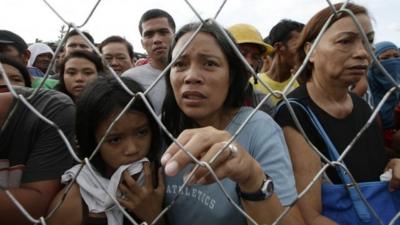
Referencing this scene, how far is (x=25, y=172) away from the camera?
79cm

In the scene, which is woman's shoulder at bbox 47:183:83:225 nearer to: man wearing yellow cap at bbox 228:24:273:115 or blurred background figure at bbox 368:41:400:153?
blurred background figure at bbox 368:41:400:153

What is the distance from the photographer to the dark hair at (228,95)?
810mm

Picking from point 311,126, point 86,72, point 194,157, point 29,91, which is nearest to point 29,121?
point 29,91

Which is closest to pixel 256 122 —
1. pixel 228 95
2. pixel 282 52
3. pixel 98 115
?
pixel 228 95

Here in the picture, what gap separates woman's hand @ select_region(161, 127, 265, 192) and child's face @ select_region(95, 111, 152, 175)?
0.31 meters

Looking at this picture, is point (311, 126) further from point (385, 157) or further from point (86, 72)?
point (86, 72)

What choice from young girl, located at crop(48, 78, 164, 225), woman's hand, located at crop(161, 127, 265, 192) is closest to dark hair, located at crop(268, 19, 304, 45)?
young girl, located at crop(48, 78, 164, 225)

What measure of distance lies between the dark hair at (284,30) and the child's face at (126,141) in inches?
51.3

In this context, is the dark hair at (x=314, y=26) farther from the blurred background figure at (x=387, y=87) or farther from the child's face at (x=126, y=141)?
the child's face at (x=126, y=141)

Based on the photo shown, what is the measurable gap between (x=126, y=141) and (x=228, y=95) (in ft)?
0.77

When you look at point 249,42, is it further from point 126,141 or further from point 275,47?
point 126,141

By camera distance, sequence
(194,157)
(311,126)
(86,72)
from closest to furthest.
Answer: (194,157)
(311,126)
(86,72)

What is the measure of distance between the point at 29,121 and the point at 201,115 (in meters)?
0.35

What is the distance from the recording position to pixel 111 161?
33.3 inches
